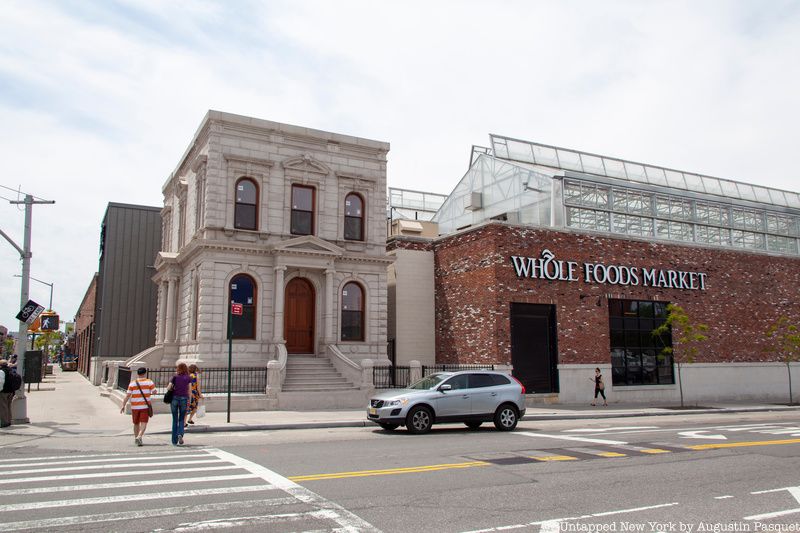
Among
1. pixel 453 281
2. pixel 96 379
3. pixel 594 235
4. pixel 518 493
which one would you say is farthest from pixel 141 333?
pixel 518 493

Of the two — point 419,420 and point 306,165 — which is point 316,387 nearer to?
point 419,420

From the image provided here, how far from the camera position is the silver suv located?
15852 mm

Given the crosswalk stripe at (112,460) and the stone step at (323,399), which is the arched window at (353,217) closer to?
the stone step at (323,399)

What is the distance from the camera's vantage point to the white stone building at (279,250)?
24.0 metres

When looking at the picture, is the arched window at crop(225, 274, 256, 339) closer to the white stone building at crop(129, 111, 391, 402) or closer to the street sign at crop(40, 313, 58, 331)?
the white stone building at crop(129, 111, 391, 402)

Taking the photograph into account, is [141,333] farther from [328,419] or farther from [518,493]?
[518,493]

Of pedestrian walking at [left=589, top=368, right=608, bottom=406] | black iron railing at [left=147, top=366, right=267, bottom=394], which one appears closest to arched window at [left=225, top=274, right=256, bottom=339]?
black iron railing at [left=147, top=366, right=267, bottom=394]

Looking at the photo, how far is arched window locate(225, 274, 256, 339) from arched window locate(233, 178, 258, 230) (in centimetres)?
207

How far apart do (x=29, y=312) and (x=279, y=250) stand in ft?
28.6

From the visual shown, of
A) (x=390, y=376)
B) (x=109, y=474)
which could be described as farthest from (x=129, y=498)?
(x=390, y=376)

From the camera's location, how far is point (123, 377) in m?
24.7

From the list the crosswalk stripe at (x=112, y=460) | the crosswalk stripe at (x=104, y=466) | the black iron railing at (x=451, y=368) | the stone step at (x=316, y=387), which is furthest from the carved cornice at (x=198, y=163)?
the crosswalk stripe at (x=104, y=466)

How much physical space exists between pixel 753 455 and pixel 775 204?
33.6 metres

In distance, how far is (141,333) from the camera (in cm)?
3812
